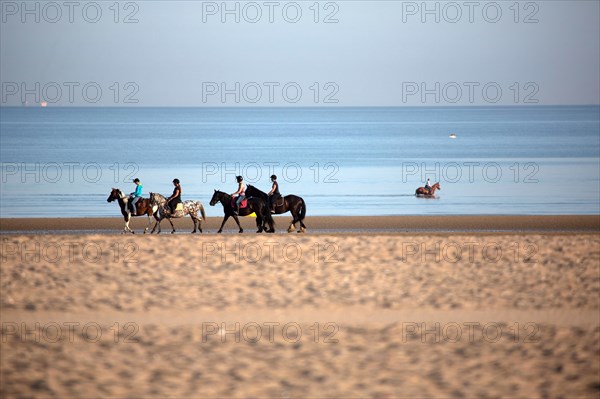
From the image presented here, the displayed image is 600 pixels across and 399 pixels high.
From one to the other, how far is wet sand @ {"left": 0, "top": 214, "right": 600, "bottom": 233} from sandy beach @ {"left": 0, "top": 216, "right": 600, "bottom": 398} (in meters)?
7.41

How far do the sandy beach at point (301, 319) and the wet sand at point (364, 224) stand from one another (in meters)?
7.41

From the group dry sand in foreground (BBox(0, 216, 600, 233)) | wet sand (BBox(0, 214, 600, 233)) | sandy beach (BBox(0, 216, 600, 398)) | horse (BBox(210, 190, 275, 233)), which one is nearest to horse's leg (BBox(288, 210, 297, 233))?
horse (BBox(210, 190, 275, 233))

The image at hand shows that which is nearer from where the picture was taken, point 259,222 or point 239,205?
point 239,205

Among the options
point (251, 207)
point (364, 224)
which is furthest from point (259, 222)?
point (364, 224)

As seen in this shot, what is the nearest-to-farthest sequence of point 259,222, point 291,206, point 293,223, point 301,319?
point 301,319 < point 291,206 < point 259,222 < point 293,223

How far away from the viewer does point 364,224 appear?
121ft

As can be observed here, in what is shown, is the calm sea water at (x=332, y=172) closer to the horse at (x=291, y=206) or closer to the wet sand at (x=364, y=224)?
the wet sand at (x=364, y=224)

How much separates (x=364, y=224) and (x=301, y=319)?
2020 centimetres

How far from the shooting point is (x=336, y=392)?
12398 mm

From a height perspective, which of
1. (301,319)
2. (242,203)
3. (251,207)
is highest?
(242,203)

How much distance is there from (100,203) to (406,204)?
50.2 feet

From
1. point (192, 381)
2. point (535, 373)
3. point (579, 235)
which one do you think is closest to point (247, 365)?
point (192, 381)

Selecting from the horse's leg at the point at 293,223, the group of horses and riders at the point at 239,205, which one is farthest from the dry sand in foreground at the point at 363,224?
the group of horses and riders at the point at 239,205

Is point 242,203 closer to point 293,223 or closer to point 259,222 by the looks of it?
point 259,222
